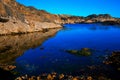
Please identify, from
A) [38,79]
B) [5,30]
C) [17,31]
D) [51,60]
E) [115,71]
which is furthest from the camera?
[17,31]

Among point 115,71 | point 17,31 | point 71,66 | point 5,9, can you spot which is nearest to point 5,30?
point 17,31

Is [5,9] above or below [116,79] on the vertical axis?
above

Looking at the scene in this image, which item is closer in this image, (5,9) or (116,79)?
(116,79)

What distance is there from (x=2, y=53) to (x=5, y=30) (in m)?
34.7

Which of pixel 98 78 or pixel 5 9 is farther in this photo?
pixel 5 9

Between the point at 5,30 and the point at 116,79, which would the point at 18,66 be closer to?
the point at 116,79

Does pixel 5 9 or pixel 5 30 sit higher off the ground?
pixel 5 9

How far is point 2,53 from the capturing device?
36.8 meters

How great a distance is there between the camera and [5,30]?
229 ft

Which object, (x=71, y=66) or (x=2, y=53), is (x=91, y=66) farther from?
(x=2, y=53)

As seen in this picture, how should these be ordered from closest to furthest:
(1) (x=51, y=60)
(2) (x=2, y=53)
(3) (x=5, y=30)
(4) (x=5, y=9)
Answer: (1) (x=51, y=60) → (2) (x=2, y=53) → (3) (x=5, y=30) → (4) (x=5, y=9)

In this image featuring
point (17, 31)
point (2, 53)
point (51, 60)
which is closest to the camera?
point (51, 60)

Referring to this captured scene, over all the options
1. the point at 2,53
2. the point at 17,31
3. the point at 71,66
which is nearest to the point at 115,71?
the point at 71,66

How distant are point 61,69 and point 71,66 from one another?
203 centimetres
